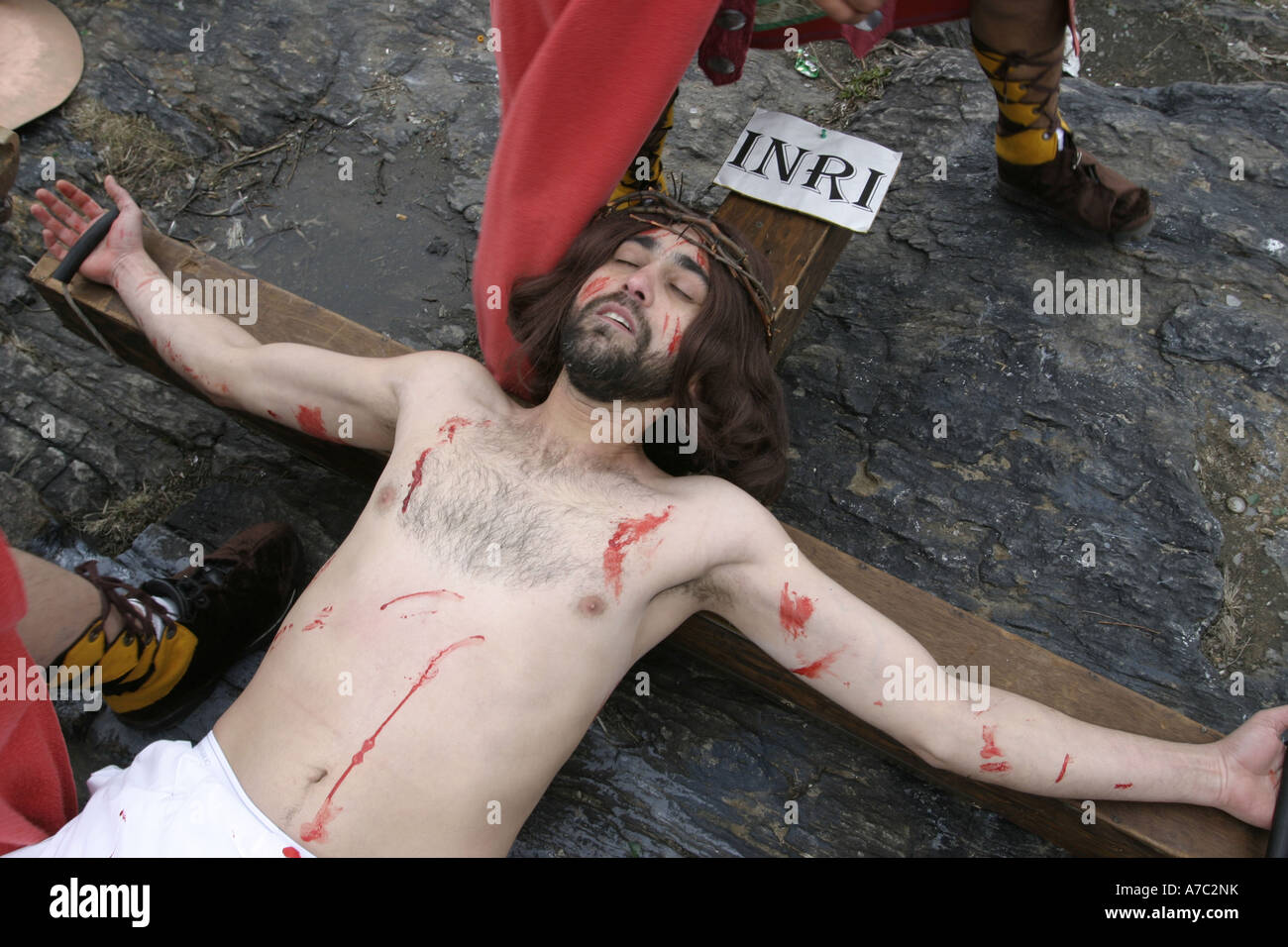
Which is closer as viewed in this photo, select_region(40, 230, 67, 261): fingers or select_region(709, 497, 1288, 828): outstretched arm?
select_region(709, 497, 1288, 828): outstretched arm

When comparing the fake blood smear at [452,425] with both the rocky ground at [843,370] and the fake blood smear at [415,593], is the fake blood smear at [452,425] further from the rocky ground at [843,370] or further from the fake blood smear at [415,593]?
the rocky ground at [843,370]

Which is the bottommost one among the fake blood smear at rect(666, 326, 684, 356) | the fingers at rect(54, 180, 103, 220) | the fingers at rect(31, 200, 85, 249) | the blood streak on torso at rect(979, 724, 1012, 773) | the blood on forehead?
the blood streak on torso at rect(979, 724, 1012, 773)

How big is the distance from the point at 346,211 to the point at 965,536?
267 cm

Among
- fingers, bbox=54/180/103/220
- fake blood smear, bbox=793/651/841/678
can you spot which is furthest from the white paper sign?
fingers, bbox=54/180/103/220

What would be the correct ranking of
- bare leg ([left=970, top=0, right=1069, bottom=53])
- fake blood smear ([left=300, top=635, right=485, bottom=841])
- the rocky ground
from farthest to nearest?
bare leg ([left=970, top=0, right=1069, bottom=53])
the rocky ground
fake blood smear ([left=300, top=635, right=485, bottom=841])

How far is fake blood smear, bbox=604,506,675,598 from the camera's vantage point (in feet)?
6.75

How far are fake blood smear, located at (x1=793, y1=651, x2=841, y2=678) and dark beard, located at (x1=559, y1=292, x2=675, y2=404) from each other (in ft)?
2.43

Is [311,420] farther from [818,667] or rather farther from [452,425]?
[818,667]

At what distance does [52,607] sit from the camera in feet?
7.39

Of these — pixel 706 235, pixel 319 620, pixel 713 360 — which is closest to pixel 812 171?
pixel 706 235

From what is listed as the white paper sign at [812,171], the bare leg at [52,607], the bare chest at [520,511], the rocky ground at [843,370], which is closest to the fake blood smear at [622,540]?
the bare chest at [520,511]

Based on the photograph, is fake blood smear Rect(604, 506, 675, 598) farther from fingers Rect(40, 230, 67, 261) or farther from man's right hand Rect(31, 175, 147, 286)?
fingers Rect(40, 230, 67, 261)

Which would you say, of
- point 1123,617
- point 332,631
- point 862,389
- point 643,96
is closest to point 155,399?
point 332,631

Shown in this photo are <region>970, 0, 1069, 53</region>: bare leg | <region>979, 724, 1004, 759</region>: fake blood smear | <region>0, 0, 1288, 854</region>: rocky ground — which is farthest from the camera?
<region>970, 0, 1069, 53</region>: bare leg
